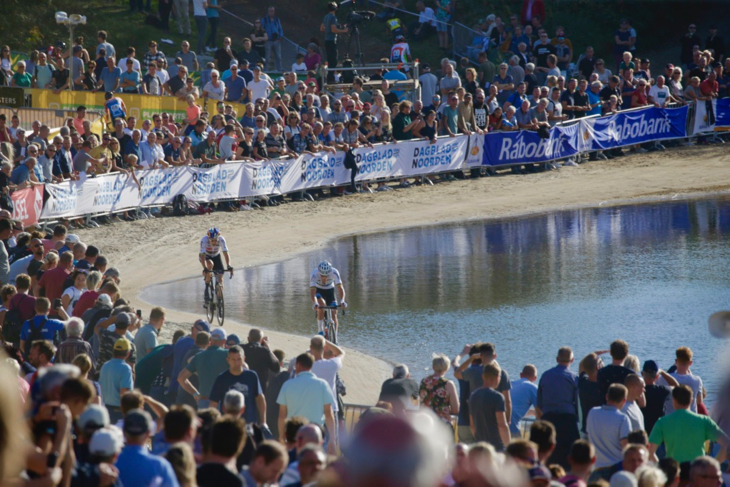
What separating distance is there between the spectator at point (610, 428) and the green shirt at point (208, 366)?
11.8 ft

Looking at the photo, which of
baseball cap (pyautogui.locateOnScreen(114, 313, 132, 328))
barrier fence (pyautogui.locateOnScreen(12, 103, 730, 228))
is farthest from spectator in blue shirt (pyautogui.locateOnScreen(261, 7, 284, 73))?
baseball cap (pyautogui.locateOnScreen(114, 313, 132, 328))

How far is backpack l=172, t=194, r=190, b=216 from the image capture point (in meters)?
24.6

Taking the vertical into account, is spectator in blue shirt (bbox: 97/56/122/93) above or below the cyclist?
above

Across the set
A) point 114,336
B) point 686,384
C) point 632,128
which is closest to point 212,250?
point 114,336

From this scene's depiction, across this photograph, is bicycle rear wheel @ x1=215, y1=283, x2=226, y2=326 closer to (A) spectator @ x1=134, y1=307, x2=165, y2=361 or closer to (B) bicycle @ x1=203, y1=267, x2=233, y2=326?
(B) bicycle @ x1=203, y1=267, x2=233, y2=326

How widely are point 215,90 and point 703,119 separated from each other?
1618 centimetres

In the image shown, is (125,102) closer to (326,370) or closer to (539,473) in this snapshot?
(326,370)

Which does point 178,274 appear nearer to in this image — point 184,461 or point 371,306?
point 371,306

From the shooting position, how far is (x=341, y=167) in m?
27.8

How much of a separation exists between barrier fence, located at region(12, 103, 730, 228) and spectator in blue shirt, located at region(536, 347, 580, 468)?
13485 millimetres

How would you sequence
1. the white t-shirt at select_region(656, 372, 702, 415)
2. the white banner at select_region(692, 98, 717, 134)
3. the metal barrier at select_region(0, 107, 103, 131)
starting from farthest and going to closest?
1. the white banner at select_region(692, 98, 717, 134)
2. the metal barrier at select_region(0, 107, 103, 131)
3. the white t-shirt at select_region(656, 372, 702, 415)

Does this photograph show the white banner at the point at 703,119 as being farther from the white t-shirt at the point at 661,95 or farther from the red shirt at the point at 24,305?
the red shirt at the point at 24,305

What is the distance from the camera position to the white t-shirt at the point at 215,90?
89.4ft

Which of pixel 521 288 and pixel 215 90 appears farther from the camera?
pixel 215 90
